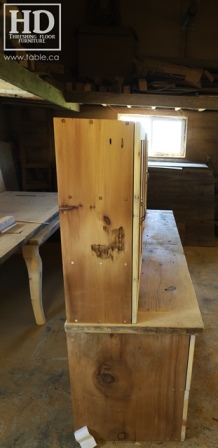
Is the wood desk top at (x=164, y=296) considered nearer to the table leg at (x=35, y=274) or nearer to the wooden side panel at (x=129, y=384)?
the wooden side panel at (x=129, y=384)

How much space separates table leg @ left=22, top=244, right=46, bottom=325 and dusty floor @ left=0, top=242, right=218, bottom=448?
10cm

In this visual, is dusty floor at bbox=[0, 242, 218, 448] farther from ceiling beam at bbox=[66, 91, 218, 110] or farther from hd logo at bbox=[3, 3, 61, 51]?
hd logo at bbox=[3, 3, 61, 51]

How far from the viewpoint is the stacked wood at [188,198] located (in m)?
3.70

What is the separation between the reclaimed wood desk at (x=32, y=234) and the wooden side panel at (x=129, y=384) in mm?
639

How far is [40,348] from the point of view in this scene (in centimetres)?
182

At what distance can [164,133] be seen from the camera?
13.3 feet

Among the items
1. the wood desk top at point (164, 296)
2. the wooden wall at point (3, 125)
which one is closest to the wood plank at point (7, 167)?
the wooden wall at point (3, 125)

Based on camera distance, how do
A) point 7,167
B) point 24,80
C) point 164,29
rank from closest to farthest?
1. point 24,80
2. point 7,167
3. point 164,29

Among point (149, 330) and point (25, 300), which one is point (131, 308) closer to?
point (149, 330)

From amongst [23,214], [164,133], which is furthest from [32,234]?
[164,133]

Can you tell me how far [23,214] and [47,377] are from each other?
1.16 meters

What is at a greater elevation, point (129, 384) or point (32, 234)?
point (32, 234)

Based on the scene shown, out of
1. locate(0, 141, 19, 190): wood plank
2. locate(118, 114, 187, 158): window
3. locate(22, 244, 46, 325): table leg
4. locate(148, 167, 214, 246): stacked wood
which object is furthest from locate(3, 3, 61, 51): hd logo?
locate(22, 244, 46, 325): table leg

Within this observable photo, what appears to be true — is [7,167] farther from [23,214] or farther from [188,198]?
[188,198]
